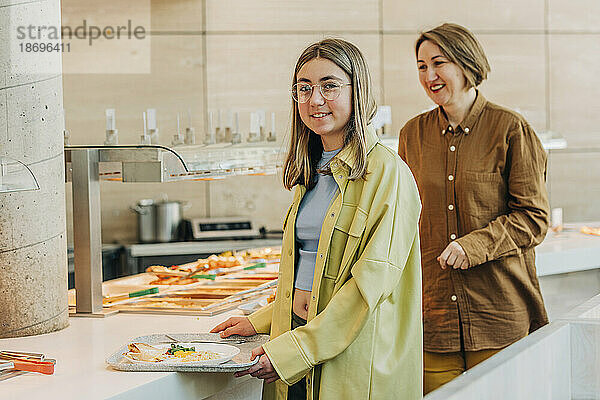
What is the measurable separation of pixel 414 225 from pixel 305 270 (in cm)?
31

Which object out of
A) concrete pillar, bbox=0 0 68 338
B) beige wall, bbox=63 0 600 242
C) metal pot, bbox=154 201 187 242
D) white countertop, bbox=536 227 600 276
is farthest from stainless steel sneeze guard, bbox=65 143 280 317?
beige wall, bbox=63 0 600 242

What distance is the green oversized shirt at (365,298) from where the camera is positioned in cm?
206

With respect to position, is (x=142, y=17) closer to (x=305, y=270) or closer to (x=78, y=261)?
(x=78, y=261)

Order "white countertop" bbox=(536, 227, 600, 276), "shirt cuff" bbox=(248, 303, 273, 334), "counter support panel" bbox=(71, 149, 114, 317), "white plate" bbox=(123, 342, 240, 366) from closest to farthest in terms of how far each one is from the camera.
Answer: "white plate" bbox=(123, 342, 240, 366)
"shirt cuff" bbox=(248, 303, 273, 334)
"counter support panel" bbox=(71, 149, 114, 317)
"white countertop" bbox=(536, 227, 600, 276)

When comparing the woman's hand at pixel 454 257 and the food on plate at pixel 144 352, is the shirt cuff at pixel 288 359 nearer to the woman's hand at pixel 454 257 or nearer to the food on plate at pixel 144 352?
the food on plate at pixel 144 352

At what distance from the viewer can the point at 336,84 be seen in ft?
7.03

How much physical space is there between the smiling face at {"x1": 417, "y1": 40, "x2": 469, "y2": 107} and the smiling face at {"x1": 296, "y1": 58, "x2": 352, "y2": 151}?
0.83 meters

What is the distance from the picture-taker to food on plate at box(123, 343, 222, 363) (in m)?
2.14

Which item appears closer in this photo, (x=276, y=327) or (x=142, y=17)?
(x=276, y=327)

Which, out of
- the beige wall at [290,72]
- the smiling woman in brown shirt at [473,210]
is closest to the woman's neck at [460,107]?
the smiling woman in brown shirt at [473,210]

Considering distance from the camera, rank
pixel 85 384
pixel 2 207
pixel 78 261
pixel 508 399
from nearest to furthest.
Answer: pixel 508 399, pixel 85 384, pixel 2 207, pixel 78 261

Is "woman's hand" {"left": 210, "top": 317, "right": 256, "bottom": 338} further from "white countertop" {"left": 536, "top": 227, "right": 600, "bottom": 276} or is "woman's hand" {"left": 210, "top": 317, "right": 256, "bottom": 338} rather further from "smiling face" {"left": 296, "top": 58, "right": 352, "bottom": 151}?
"white countertop" {"left": 536, "top": 227, "right": 600, "bottom": 276}

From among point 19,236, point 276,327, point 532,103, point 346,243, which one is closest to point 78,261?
point 19,236

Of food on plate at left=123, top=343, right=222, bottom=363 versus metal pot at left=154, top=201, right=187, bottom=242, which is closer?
food on plate at left=123, top=343, right=222, bottom=363
